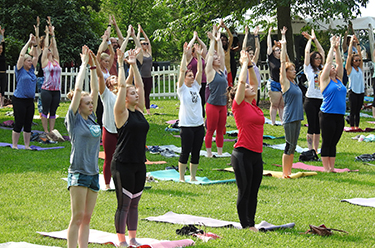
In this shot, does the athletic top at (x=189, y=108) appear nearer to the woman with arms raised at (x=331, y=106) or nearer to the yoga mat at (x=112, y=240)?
the woman with arms raised at (x=331, y=106)

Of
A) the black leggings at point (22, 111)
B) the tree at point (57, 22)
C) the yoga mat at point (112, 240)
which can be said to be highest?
the tree at point (57, 22)

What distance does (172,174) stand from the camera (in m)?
9.93

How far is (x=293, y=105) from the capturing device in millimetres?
9547

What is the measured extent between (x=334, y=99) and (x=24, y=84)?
6620 millimetres

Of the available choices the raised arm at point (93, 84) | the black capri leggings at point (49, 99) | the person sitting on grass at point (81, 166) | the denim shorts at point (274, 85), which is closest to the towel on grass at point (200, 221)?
the person sitting on grass at point (81, 166)

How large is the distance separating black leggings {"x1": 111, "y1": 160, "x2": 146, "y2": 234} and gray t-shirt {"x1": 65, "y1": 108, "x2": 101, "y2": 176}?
42cm

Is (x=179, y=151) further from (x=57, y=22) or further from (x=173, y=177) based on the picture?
(x=57, y=22)

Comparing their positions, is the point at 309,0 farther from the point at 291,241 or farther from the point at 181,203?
the point at 291,241

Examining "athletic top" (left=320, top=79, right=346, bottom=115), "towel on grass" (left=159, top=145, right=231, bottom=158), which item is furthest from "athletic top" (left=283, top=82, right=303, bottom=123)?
"towel on grass" (left=159, top=145, right=231, bottom=158)

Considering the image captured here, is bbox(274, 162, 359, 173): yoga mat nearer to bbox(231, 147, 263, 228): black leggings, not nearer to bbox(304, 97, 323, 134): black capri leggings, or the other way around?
bbox(304, 97, 323, 134): black capri leggings

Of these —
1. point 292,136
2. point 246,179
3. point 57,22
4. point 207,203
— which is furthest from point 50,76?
point 57,22

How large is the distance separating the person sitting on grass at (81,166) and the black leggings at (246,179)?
71.3 inches

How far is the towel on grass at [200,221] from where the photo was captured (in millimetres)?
6475

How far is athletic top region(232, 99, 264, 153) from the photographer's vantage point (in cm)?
636
